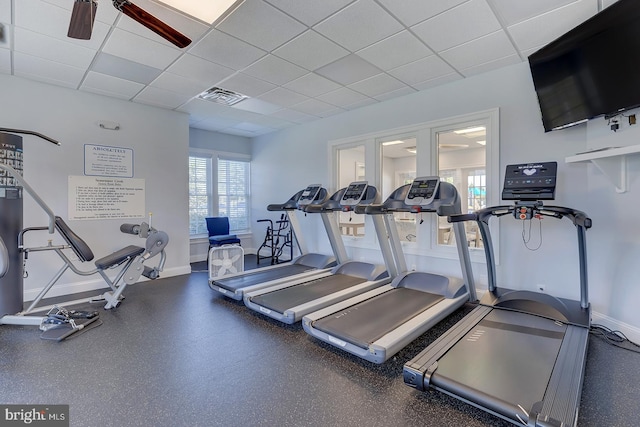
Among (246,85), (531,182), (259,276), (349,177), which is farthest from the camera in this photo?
(349,177)

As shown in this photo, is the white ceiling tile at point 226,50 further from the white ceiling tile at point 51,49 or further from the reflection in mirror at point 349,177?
the reflection in mirror at point 349,177

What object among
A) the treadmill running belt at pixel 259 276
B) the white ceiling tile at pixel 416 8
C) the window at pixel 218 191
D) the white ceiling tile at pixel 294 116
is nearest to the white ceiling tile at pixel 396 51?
the white ceiling tile at pixel 416 8

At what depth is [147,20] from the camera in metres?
2.03

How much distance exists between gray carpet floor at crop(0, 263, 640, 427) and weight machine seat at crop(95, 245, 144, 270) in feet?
2.52

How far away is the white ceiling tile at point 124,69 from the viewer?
342cm

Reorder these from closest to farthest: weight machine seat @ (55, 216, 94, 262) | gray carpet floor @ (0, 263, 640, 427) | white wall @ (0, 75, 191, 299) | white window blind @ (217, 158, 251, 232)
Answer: gray carpet floor @ (0, 263, 640, 427) < weight machine seat @ (55, 216, 94, 262) < white wall @ (0, 75, 191, 299) < white window blind @ (217, 158, 251, 232)

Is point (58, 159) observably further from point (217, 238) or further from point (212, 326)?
point (212, 326)

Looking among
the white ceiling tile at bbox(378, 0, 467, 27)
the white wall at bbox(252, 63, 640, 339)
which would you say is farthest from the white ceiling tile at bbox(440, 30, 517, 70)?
the white ceiling tile at bbox(378, 0, 467, 27)

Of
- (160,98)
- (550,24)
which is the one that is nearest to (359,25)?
(550,24)

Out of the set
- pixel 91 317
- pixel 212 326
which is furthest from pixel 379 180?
pixel 91 317

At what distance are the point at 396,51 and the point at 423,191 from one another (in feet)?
5.08

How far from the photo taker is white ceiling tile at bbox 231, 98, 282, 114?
4.86m

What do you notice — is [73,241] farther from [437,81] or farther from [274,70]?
[437,81]

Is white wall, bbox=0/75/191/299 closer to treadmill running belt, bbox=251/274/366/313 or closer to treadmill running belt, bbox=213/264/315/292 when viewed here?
treadmill running belt, bbox=213/264/315/292
